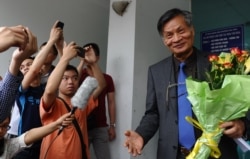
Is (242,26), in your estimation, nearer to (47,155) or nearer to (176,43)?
(176,43)

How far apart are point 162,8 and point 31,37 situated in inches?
89.9

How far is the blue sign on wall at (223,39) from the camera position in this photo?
10.7ft

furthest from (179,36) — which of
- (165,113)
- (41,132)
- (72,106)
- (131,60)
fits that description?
(131,60)

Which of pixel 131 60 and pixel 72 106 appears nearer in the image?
pixel 72 106

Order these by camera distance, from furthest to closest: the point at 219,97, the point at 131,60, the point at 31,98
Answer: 1. the point at 131,60
2. the point at 31,98
3. the point at 219,97

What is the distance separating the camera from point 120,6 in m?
2.79

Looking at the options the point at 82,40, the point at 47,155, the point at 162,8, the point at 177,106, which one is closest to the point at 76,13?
the point at 82,40

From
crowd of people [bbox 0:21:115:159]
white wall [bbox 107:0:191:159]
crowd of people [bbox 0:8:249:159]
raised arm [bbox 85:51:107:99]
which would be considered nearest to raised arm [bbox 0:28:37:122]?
crowd of people [bbox 0:8:249:159]

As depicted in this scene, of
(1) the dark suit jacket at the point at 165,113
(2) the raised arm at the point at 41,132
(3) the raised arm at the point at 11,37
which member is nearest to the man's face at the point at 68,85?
(2) the raised arm at the point at 41,132

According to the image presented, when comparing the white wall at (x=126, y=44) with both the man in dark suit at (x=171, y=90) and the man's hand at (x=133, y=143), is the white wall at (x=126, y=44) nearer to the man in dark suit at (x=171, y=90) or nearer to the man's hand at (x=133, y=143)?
the man in dark suit at (x=171, y=90)

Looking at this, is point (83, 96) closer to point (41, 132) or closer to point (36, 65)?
point (41, 132)

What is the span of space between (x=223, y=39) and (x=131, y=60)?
129cm

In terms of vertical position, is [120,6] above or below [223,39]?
above

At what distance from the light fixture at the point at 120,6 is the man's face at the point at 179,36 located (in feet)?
4.63
